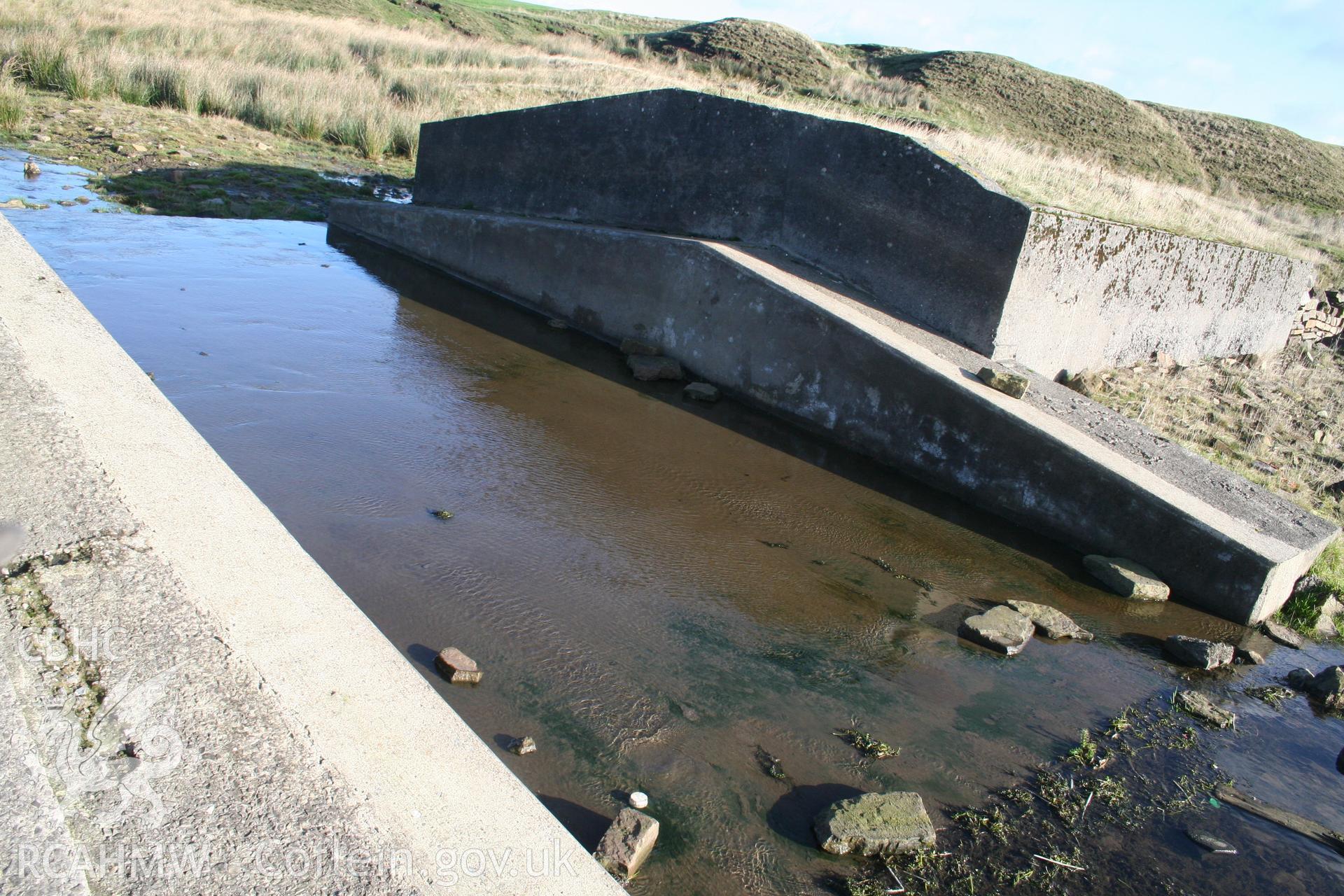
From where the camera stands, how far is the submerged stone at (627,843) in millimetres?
2650

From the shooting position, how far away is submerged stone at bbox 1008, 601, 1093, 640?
A: 4484mm

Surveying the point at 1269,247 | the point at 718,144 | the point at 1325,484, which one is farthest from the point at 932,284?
the point at 1269,247

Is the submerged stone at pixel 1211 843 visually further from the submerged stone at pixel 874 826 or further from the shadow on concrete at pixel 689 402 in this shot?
the shadow on concrete at pixel 689 402

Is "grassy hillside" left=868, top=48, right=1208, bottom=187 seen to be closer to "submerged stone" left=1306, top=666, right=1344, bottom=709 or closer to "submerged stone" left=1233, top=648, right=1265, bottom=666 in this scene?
"submerged stone" left=1233, top=648, right=1265, bottom=666

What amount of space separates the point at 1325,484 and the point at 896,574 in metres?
4.35

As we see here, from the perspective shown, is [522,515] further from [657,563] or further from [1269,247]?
[1269,247]

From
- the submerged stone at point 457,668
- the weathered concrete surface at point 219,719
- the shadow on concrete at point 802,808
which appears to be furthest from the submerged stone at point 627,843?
the submerged stone at point 457,668

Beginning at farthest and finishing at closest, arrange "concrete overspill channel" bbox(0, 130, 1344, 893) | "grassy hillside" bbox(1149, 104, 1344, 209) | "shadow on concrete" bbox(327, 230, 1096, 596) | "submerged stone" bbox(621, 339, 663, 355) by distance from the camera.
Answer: "grassy hillside" bbox(1149, 104, 1344, 209) → "submerged stone" bbox(621, 339, 663, 355) → "shadow on concrete" bbox(327, 230, 1096, 596) → "concrete overspill channel" bbox(0, 130, 1344, 893)

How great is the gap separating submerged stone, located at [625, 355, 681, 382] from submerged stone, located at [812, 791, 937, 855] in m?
4.83

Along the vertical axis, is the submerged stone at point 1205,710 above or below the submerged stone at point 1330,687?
below

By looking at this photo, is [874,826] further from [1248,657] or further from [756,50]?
[756,50]

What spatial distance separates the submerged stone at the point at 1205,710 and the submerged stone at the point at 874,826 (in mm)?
1732

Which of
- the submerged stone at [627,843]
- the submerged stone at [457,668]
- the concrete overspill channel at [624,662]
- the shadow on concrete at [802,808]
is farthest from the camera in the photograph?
the submerged stone at [457,668]

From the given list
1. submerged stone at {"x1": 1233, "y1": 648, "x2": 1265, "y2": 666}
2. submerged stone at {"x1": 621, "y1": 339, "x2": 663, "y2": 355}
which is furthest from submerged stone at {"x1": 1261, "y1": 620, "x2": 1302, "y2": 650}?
submerged stone at {"x1": 621, "y1": 339, "x2": 663, "y2": 355}
